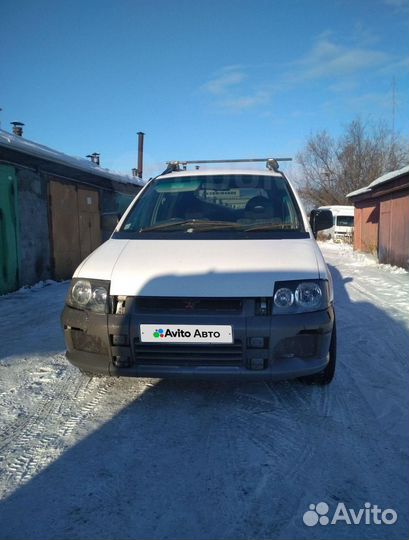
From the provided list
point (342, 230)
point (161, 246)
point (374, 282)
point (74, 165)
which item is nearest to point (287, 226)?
point (161, 246)

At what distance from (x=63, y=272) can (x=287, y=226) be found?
8154mm

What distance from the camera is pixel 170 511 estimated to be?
80.8 inches

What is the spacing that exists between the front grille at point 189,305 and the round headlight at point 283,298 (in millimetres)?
248

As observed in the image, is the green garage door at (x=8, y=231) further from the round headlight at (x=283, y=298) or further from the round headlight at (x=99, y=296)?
the round headlight at (x=283, y=298)

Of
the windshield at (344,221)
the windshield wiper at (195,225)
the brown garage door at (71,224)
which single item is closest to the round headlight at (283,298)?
the windshield wiper at (195,225)

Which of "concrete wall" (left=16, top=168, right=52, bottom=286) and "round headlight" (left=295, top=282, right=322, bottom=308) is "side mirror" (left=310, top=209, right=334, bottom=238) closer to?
"round headlight" (left=295, top=282, right=322, bottom=308)

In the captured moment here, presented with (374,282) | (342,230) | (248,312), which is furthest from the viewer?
(342,230)

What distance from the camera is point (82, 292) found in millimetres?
3051

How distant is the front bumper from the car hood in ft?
0.51

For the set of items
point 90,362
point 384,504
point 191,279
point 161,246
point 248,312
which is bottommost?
point 384,504

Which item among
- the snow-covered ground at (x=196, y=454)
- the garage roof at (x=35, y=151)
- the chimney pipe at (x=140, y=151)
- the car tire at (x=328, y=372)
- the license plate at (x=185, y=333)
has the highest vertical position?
the chimney pipe at (x=140, y=151)

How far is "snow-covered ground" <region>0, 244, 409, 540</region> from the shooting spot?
199cm

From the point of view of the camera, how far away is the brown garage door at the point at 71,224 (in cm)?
1018

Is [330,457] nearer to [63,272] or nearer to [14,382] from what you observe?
[14,382]
